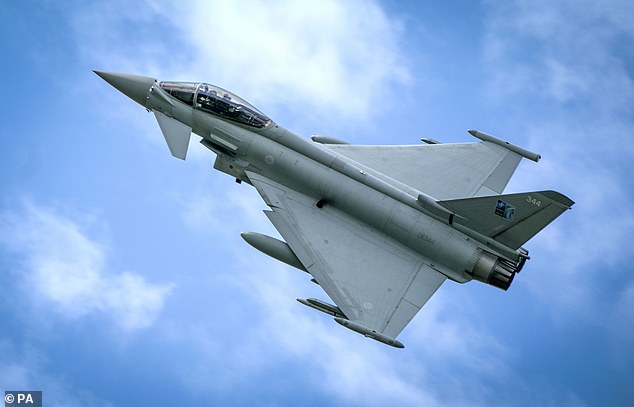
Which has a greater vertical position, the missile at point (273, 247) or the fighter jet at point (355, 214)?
the fighter jet at point (355, 214)

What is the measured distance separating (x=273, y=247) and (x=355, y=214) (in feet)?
8.80

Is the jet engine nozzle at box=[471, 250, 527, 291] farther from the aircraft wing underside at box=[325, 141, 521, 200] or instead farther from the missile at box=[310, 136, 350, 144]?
the missile at box=[310, 136, 350, 144]

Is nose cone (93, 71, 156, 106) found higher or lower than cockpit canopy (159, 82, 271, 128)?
lower

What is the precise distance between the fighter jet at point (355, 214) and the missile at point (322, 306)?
3cm

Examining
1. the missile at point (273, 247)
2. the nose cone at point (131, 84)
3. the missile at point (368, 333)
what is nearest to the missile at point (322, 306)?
the missile at point (368, 333)

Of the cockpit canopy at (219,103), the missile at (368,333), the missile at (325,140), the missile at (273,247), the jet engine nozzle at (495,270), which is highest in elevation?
the missile at (325,140)

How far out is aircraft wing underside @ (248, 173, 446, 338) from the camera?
74.3 ft

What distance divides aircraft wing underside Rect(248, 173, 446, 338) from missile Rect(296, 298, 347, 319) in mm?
169

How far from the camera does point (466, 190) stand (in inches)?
1004

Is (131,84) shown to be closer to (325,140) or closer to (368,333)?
(325,140)

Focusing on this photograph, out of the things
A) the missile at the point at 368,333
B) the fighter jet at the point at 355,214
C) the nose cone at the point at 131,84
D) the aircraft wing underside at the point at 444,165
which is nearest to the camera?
the missile at the point at 368,333

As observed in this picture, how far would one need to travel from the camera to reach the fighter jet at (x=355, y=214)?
22766mm

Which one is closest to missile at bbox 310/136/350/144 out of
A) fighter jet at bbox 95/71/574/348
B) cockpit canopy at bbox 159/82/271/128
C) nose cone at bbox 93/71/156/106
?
fighter jet at bbox 95/71/574/348

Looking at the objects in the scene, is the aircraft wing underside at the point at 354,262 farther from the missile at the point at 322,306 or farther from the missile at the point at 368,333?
the missile at the point at 368,333
